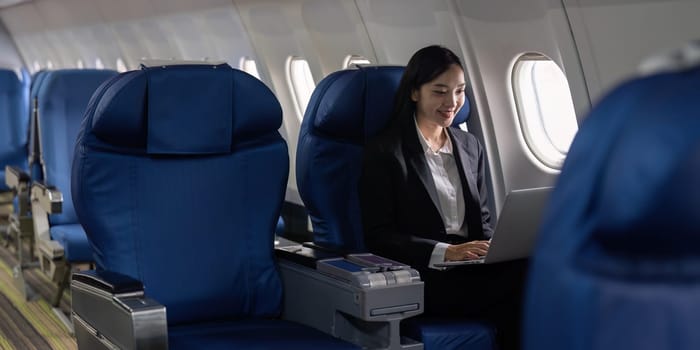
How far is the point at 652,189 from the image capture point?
40.8 inches

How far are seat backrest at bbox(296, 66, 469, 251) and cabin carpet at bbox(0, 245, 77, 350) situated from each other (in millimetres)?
2200

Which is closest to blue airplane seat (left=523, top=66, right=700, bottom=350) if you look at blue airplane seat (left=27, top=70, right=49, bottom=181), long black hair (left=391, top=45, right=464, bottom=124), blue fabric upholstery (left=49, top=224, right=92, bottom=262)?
long black hair (left=391, top=45, right=464, bottom=124)

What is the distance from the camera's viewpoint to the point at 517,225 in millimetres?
3010

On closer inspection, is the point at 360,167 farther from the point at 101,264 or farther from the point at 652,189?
the point at 652,189

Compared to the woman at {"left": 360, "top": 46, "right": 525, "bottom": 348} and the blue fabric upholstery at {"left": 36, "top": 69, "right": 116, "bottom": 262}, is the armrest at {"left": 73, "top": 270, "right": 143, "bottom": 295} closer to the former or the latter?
the woman at {"left": 360, "top": 46, "right": 525, "bottom": 348}

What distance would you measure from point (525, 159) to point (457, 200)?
45.6 inches

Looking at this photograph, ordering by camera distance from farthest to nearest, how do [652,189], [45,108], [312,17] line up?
[312,17], [45,108], [652,189]

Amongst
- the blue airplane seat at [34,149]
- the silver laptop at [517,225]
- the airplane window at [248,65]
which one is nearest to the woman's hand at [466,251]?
the silver laptop at [517,225]

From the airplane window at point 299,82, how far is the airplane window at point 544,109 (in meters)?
2.69

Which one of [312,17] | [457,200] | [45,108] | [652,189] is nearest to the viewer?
[652,189]

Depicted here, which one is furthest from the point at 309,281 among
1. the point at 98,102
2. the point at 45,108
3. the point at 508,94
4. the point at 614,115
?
the point at 45,108

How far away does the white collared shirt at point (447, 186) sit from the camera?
370 cm

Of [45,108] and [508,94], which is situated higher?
[45,108]

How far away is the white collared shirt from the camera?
370 cm
